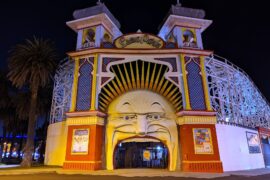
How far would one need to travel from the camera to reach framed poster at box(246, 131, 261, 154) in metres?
18.7

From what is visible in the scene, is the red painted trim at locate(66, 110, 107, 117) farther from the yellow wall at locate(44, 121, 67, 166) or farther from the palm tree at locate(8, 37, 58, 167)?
the palm tree at locate(8, 37, 58, 167)

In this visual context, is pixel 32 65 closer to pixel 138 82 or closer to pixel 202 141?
pixel 138 82

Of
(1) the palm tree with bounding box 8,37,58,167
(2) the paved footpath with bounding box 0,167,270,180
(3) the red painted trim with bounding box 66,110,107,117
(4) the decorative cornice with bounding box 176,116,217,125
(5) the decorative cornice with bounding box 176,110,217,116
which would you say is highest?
(1) the palm tree with bounding box 8,37,58,167

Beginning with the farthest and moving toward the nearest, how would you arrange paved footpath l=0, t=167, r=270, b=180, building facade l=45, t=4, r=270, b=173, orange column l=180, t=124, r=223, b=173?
building facade l=45, t=4, r=270, b=173 < orange column l=180, t=124, r=223, b=173 < paved footpath l=0, t=167, r=270, b=180

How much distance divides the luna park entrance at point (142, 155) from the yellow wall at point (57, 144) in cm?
590

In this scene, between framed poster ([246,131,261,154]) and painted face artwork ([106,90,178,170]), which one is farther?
framed poster ([246,131,261,154])

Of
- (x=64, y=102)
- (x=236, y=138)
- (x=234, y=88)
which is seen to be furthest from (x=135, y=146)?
(x=234, y=88)

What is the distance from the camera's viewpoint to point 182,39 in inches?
759

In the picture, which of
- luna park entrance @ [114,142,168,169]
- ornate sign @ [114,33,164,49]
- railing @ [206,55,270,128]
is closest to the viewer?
ornate sign @ [114,33,164,49]

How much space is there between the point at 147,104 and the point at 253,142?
10898 mm

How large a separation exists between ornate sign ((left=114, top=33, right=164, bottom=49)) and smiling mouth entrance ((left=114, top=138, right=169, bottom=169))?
10.4 metres

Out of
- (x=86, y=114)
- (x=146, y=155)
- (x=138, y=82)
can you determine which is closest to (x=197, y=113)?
(x=138, y=82)

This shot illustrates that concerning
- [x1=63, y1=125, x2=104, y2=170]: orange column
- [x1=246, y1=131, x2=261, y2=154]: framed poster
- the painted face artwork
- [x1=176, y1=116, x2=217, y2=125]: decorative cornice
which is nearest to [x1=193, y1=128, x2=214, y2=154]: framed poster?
[x1=176, y1=116, x2=217, y2=125]: decorative cornice

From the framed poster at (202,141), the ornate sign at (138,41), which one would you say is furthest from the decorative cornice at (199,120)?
the ornate sign at (138,41)
